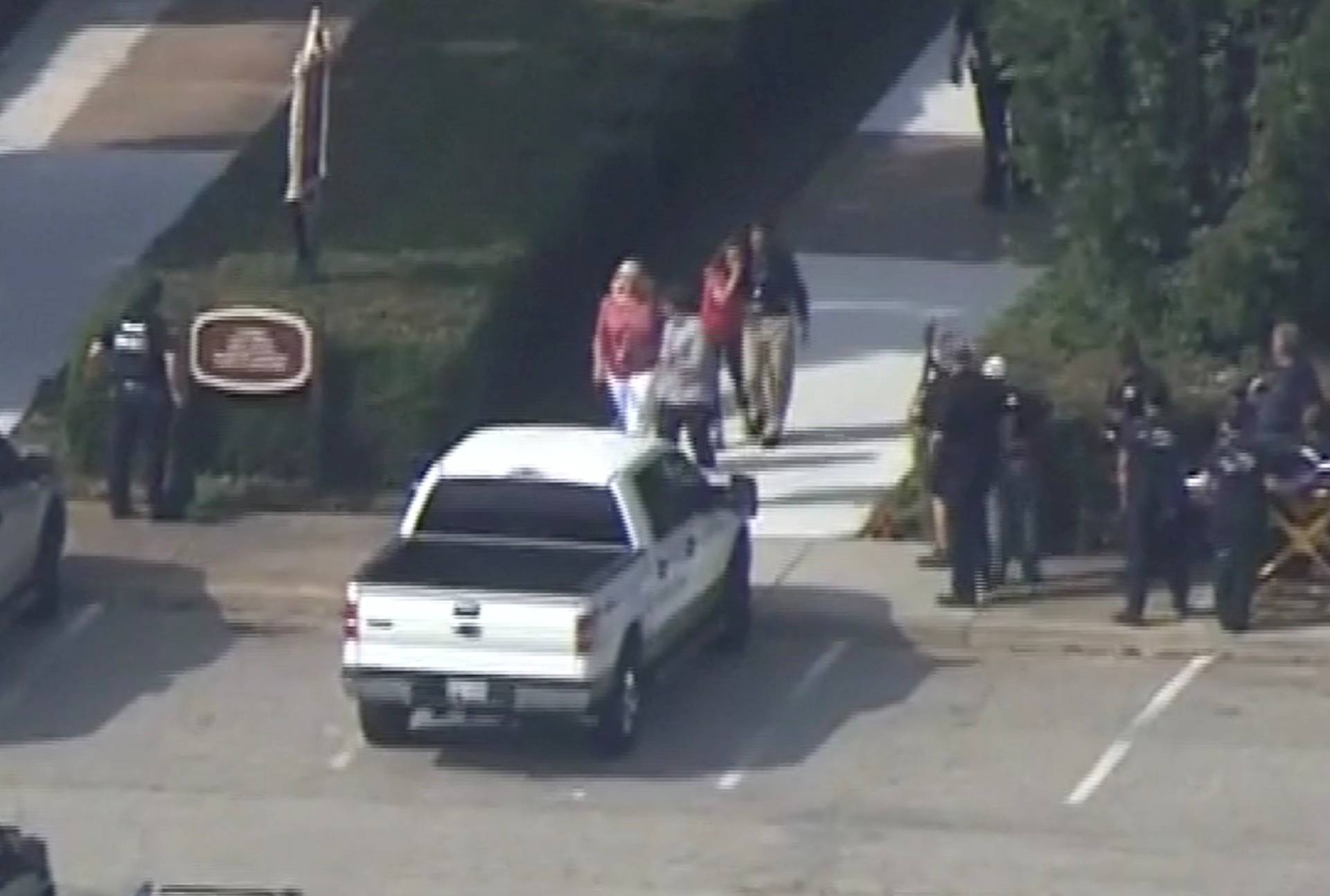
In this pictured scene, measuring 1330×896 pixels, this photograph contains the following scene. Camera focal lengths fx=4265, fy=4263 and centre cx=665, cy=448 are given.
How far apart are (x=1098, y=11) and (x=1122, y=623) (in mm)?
4400

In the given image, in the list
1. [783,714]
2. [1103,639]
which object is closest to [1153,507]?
[1103,639]

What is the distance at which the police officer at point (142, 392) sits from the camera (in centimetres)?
2625

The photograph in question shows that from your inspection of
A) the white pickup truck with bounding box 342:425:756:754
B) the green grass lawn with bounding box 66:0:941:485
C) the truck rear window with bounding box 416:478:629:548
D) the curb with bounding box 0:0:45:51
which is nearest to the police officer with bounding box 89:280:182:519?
the green grass lawn with bounding box 66:0:941:485

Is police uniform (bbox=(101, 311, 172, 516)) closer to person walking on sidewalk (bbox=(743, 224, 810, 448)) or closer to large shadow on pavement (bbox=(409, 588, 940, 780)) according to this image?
person walking on sidewalk (bbox=(743, 224, 810, 448))

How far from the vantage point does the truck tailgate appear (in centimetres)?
2155

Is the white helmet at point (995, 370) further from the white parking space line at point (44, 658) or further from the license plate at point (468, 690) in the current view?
the white parking space line at point (44, 658)

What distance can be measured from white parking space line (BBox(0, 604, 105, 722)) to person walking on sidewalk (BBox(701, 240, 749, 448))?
455 centimetres

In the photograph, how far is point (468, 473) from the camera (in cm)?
2297

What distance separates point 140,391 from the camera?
2631 cm

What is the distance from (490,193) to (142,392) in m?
4.55

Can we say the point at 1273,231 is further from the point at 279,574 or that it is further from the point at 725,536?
the point at 279,574

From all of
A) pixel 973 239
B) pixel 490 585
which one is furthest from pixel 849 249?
pixel 490 585

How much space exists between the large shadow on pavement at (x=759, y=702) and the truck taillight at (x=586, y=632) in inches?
35.1

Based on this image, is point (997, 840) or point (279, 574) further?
point (279, 574)
